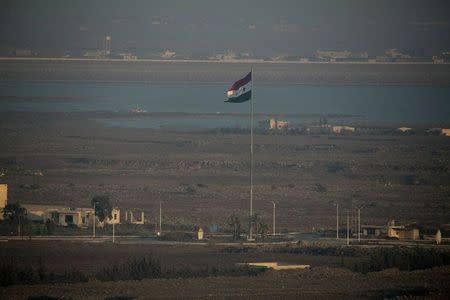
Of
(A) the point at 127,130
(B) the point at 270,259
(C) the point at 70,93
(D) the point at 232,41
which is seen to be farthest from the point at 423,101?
(D) the point at 232,41

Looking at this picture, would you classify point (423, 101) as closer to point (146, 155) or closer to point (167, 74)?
point (167, 74)

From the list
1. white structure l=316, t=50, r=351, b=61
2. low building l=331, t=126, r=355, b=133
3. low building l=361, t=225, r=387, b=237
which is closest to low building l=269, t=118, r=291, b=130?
low building l=331, t=126, r=355, b=133

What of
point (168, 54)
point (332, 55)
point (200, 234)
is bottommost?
point (200, 234)

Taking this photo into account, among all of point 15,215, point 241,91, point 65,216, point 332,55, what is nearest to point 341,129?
point 241,91

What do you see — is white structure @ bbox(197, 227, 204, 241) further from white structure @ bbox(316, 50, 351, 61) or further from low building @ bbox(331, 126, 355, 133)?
white structure @ bbox(316, 50, 351, 61)

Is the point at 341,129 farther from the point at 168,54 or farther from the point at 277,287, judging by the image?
the point at 168,54

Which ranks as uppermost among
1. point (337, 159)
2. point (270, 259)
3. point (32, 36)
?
point (32, 36)

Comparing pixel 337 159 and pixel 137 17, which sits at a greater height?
pixel 137 17
